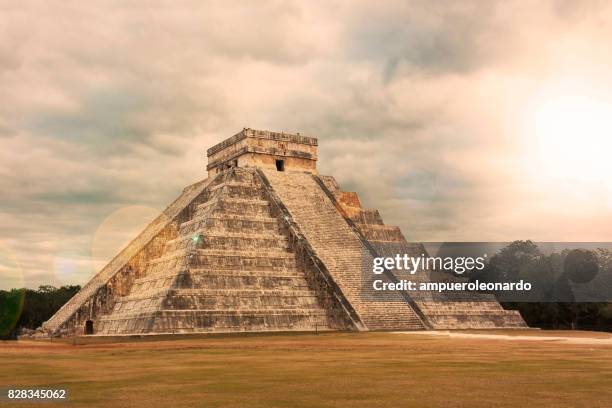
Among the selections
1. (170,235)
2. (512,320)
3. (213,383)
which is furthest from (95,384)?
(512,320)

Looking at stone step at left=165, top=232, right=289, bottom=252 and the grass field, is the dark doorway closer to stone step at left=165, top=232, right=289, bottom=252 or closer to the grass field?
stone step at left=165, top=232, right=289, bottom=252

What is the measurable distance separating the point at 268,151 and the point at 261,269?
12896mm

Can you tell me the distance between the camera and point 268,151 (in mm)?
51031

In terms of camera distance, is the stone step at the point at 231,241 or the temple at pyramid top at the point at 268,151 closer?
the stone step at the point at 231,241

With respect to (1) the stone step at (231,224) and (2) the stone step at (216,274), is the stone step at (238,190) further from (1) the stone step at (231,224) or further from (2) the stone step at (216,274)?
(2) the stone step at (216,274)

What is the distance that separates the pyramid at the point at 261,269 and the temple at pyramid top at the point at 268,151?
0.26 ft

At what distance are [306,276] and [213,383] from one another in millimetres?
27397

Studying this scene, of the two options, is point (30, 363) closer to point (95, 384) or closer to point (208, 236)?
point (95, 384)

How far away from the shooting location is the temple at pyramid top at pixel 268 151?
50.4 m

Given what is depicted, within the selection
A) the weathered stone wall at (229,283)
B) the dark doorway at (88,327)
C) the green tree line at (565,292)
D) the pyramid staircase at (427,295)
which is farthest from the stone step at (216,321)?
→ the green tree line at (565,292)

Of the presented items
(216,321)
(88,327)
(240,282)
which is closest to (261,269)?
(240,282)

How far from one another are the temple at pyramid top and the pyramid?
8 centimetres

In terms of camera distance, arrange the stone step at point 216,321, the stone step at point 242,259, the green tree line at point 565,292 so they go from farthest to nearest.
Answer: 1. the green tree line at point 565,292
2. the stone step at point 242,259
3. the stone step at point 216,321

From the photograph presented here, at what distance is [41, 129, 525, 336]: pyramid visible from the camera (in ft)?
122
